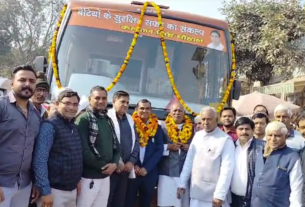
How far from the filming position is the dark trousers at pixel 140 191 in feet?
16.3

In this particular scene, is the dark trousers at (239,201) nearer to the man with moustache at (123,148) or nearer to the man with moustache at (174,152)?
the man with moustache at (174,152)

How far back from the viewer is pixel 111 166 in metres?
4.30

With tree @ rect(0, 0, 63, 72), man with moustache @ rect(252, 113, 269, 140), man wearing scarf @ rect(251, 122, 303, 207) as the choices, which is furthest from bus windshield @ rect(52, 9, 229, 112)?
tree @ rect(0, 0, 63, 72)

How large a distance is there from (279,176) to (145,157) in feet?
5.39

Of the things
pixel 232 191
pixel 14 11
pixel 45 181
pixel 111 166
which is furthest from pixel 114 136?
pixel 14 11

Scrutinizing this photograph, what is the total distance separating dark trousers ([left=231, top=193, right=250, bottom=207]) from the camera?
14.8ft

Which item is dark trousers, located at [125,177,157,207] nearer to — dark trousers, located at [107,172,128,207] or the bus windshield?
dark trousers, located at [107,172,128,207]

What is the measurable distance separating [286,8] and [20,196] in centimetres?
1578

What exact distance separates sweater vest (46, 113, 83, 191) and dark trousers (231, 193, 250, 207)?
184 centimetres

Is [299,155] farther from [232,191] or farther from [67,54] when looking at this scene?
[67,54]

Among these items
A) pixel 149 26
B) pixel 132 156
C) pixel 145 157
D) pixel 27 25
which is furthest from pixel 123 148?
pixel 27 25

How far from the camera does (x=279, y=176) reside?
4113mm

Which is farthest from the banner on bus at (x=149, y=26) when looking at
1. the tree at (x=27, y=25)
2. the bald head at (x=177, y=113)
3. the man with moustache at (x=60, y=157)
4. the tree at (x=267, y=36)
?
the tree at (x=27, y=25)

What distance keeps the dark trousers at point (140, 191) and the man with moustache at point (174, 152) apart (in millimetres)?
142
